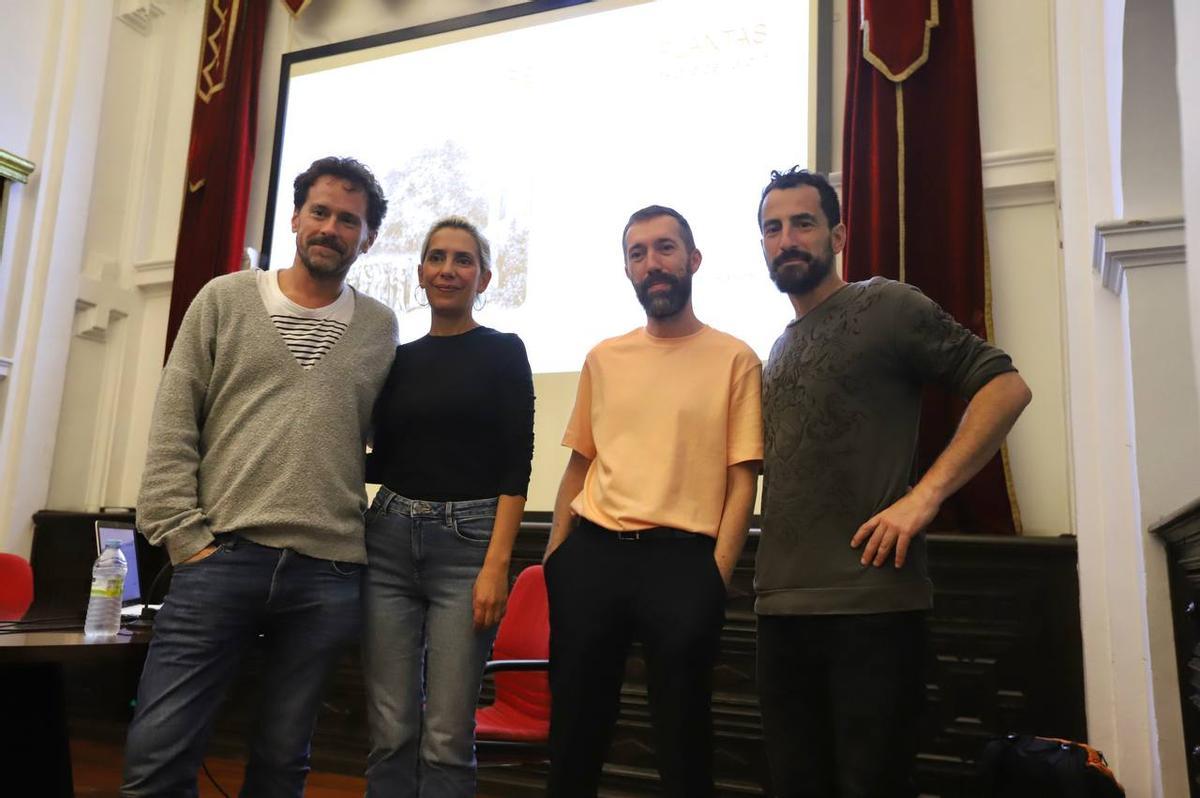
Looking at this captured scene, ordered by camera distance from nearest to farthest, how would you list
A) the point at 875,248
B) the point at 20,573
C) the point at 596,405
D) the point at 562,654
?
the point at 562,654 < the point at 596,405 < the point at 20,573 < the point at 875,248

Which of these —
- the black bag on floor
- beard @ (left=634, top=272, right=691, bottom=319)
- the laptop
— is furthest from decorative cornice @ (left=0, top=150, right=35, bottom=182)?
the black bag on floor

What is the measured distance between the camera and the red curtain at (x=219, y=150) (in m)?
4.33

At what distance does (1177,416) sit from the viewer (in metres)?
2.27

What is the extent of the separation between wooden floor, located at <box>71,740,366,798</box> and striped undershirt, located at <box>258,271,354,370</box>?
196cm

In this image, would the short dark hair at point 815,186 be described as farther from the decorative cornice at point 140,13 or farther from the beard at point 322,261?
the decorative cornice at point 140,13

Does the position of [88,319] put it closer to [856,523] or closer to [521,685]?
[521,685]

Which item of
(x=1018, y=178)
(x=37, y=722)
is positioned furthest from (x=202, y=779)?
(x=1018, y=178)

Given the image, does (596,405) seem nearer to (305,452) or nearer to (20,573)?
(305,452)

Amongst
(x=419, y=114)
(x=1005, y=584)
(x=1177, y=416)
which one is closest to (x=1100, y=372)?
(x=1177, y=416)

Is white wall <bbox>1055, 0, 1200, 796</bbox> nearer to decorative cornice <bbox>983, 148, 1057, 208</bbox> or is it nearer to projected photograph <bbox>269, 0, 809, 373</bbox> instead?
decorative cornice <bbox>983, 148, 1057, 208</bbox>

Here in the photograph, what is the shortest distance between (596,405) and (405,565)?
0.45m

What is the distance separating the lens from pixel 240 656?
157cm

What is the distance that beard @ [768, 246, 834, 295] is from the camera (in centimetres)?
165

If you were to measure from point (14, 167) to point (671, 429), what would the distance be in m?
3.94
